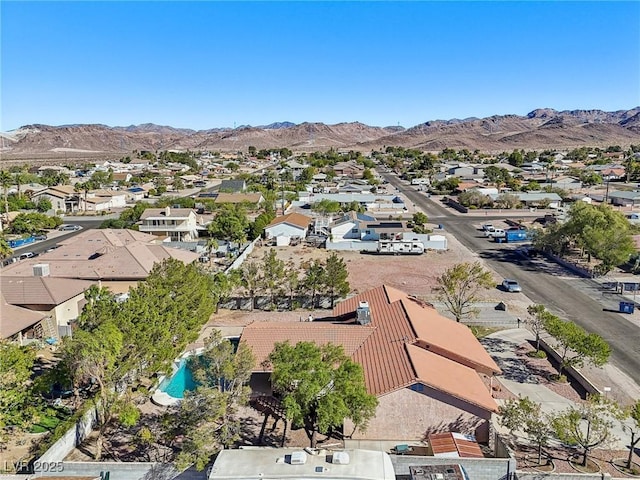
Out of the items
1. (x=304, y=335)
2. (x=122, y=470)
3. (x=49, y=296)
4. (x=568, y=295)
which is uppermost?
(x=49, y=296)

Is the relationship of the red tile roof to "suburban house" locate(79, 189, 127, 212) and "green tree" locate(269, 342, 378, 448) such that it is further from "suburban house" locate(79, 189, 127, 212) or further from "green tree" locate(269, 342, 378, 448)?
"suburban house" locate(79, 189, 127, 212)

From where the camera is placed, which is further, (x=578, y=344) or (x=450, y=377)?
(x=578, y=344)

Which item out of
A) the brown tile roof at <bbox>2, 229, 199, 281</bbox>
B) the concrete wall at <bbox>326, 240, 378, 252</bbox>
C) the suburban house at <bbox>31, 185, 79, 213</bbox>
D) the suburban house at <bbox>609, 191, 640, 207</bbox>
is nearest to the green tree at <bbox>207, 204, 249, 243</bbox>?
the concrete wall at <bbox>326, 240, 378, 252</bbox>

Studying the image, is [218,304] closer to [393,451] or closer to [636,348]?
[393,451]

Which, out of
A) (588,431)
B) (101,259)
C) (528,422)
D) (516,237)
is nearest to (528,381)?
(588,431)

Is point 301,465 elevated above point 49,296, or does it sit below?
below

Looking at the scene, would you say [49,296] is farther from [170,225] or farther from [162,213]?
[162,213]

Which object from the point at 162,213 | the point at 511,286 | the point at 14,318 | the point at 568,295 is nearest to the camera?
the point at 14,318

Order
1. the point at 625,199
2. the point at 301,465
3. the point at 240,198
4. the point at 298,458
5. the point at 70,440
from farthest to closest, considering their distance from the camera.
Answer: the point at 625,199, the point at 240,198, the point at 70,440, the point at 298,458, the point at 301,465
